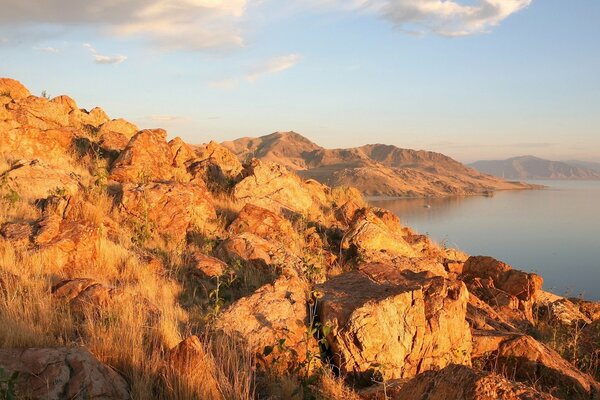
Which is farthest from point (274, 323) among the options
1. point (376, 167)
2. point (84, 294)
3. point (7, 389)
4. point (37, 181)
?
point (376, 167)

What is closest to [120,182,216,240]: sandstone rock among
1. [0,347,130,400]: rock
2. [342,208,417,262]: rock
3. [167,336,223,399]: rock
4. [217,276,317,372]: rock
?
[342,208,417,262]: rock

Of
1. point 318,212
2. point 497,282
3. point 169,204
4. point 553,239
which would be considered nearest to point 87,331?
point 169,204

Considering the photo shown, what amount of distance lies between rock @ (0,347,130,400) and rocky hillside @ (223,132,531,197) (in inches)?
486

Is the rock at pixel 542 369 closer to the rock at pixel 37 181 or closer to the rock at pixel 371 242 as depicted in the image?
the rock at pixel 371 242

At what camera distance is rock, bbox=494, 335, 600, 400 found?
5.55 m

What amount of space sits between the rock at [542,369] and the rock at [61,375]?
14.2ft

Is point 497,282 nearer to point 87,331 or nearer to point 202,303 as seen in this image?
point 202,303

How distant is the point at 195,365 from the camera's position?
374 cm

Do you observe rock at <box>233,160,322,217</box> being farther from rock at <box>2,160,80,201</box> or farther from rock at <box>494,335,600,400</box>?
rock at <box>494,335,600,400</box>

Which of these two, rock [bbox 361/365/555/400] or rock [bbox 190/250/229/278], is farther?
rock [bbox 190/250/229/278]

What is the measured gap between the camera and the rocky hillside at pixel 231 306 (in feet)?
12.3

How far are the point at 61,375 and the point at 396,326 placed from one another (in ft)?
11.0

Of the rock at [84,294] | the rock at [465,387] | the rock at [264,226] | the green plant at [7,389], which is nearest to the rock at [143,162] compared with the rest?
the rock at [264,226]

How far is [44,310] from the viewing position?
4832 millimetres
